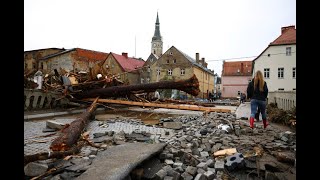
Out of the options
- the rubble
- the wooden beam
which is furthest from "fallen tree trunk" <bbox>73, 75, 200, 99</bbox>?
the rubble

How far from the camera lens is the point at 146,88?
11578mm

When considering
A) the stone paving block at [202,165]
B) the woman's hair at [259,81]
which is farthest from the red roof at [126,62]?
the stone paving block at [202,165]

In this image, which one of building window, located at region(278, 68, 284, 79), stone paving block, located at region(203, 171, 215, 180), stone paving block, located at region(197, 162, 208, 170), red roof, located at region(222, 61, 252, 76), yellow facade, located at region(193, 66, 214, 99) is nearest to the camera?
stone paving block, located at region(203, 171, 215, 180)

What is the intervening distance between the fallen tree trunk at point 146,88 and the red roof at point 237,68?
4139 cm

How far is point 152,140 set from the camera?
4.98 m

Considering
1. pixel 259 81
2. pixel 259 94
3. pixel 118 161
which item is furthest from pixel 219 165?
pixel 259 81

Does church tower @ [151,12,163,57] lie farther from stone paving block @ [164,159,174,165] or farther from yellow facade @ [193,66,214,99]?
stone paving block @ [164,159,174,165]

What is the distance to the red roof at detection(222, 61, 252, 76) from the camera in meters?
49.1

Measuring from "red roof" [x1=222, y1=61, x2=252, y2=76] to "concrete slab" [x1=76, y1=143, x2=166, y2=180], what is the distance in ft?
161

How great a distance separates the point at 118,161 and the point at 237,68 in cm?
5145

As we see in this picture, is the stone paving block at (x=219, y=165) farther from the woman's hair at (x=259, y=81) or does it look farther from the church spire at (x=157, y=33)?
the church spire at (x=157, y=33)

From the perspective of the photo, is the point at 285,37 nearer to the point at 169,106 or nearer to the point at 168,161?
the point at 169,106
